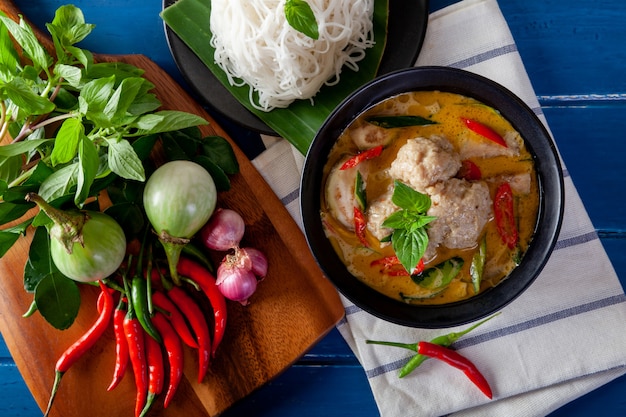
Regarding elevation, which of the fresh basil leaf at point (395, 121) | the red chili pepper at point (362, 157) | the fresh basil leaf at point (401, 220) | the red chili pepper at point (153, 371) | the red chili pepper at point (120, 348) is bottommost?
the red chili pepper at point (153, 371)

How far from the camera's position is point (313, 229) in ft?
7.00

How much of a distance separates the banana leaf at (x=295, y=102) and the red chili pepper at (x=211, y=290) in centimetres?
61

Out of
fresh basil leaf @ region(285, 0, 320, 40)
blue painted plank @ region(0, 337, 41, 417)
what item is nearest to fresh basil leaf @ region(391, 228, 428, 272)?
fresh basil leaf @ region(285, 0, 320, 40)

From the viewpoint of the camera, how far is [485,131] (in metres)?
2.07

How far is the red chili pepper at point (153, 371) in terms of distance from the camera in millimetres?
2297

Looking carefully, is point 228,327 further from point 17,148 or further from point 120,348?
point 17,148

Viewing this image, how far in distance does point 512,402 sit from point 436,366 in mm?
333

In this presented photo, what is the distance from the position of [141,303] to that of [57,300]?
0.30 m

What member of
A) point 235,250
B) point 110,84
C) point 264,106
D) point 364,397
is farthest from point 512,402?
point 110,84

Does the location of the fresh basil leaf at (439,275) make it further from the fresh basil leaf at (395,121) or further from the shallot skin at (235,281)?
the shallot skin at (235,281)

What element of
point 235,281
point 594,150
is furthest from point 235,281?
point 594,150

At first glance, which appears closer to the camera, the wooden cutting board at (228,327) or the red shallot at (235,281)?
the red shallot at (235,281)

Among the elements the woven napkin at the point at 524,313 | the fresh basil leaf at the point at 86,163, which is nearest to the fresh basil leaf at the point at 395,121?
the woven napkin at the point at 524,313

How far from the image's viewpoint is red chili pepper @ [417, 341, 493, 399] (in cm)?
237
